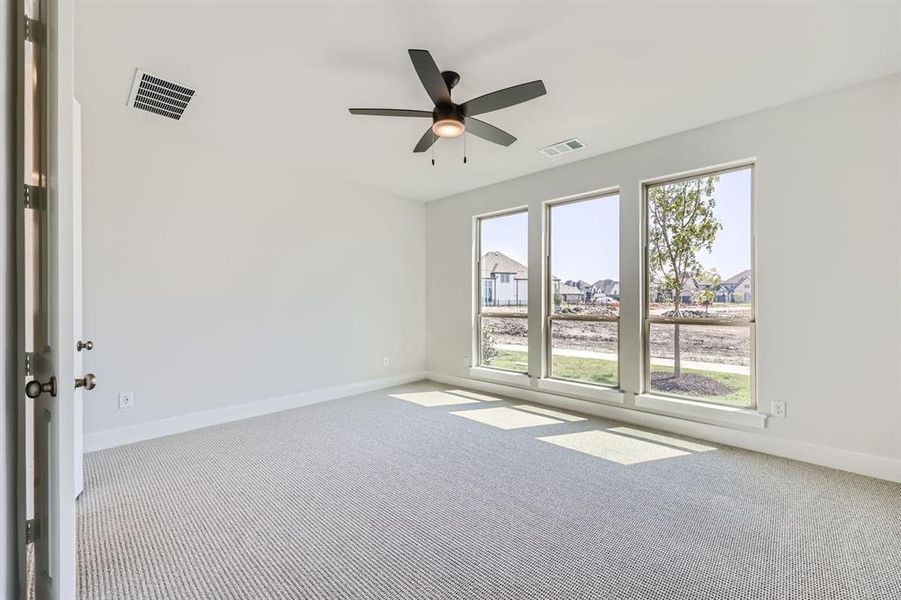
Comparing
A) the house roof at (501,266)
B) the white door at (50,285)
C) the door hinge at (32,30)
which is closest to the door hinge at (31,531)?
the white door at (50,285)

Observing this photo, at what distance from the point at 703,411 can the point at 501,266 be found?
2.72 meters

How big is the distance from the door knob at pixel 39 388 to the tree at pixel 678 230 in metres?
4.13

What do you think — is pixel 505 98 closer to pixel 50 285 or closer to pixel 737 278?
pixel 50 285

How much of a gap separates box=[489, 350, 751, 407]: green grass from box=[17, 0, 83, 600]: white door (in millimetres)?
4089

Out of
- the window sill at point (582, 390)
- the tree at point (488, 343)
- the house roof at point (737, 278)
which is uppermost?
the house roof at point (737, 278)

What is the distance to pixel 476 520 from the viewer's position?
2211 mm

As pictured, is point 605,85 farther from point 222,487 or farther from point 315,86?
point 222,487

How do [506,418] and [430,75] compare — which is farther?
[506,418]

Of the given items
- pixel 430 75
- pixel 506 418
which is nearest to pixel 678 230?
pixel 506 418

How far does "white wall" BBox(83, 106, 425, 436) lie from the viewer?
3262mm

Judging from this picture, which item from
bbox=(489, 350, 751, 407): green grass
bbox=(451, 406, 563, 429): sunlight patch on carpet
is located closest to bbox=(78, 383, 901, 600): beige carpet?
bbox=(451, 406, 563, 429): sunlight patch on carpet

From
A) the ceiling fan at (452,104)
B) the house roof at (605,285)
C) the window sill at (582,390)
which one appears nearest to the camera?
the ceiling fan at (452,104)

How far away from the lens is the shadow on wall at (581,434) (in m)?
3.15

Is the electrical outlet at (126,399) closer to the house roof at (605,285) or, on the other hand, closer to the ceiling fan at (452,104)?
the ceiling fan at (452,104)
